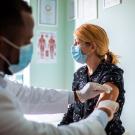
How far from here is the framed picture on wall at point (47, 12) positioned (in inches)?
124

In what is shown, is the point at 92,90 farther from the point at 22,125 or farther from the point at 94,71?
the point at 22,125

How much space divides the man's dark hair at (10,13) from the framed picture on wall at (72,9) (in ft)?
6.92

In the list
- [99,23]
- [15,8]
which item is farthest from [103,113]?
[99,23]

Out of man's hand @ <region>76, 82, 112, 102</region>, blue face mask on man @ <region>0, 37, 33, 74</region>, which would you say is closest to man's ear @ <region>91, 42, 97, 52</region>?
man's hand @ <region>76, 82, 112, 102</region>

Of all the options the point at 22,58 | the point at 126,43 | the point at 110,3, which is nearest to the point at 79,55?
the point at 126,43

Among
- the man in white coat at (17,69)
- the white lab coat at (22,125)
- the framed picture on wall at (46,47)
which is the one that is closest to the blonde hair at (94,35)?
the man in white coat at (17,69)

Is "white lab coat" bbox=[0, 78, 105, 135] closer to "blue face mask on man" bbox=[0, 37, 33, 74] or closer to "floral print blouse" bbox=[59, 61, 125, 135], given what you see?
"blue face mask on man" bbox=[0, 37, 33, 74]

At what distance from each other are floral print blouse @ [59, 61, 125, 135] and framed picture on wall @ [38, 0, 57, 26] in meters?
1.38

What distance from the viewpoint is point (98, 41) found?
1.82 m

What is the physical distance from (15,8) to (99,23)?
5.65ft

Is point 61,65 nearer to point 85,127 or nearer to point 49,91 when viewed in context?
point 49,91

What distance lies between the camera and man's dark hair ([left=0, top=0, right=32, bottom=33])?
2.87 feet

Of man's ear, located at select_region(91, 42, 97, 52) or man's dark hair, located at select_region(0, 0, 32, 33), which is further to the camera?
man's ear, located at select_region(91, 42, 97, 52)

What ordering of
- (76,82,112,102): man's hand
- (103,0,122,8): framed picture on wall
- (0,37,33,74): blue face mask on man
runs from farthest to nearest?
(103,0,122,8): framed picture on wall, (76,82,112,102): man's hand, (0,37,33,74): blue face mask on man
